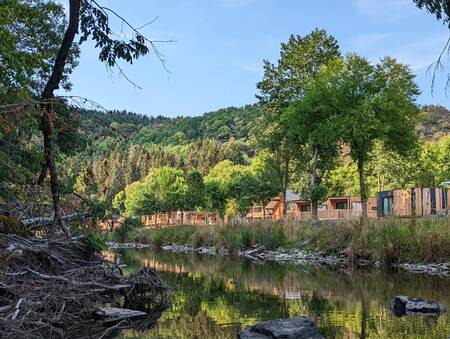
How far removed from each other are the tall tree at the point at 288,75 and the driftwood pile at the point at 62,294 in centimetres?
2989

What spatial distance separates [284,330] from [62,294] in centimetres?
305

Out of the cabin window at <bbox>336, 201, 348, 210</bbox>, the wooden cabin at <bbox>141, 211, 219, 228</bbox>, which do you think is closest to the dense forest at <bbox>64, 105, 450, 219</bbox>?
the cabin window at <bbox>336, 201, 348, 210</bbox>

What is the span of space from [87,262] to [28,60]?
7.35 metres

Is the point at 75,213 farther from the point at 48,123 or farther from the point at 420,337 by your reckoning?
the point at 420,337

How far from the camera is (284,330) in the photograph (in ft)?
22.3

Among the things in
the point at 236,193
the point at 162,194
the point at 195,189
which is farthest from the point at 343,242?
the point at 162,194

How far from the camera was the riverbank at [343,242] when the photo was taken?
16875 mm

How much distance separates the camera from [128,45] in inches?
242

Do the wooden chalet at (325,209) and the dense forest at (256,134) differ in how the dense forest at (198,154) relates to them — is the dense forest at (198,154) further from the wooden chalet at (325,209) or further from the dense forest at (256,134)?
the wooden chalet at (325,209)

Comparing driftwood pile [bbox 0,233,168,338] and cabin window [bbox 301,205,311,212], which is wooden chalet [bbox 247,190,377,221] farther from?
driftwood pile [bbox 0,233,168,338]

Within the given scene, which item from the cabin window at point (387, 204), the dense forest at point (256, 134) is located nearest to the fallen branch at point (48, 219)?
the dense forest at point (256, 134)

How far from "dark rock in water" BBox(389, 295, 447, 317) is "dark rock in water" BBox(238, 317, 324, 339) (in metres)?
2.18

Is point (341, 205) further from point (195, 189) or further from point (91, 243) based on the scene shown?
point (91, 243)

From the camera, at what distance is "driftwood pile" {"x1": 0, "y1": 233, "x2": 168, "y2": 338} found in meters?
6.80
